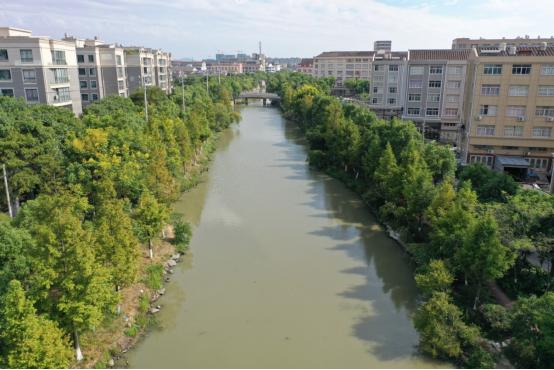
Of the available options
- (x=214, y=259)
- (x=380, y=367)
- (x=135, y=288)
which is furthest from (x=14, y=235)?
(x=380, y=367)

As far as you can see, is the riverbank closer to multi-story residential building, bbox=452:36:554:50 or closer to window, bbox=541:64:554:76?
window, bbox=541:64:554:76

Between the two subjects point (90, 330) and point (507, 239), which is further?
point (507, 239)

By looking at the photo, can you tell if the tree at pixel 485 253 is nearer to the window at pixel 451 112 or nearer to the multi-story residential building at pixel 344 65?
the window at pixel 451 112

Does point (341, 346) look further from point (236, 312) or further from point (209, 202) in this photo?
point (209, 202)

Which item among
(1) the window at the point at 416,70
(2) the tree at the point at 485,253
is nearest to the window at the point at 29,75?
(2) the tree at the point at 485,253

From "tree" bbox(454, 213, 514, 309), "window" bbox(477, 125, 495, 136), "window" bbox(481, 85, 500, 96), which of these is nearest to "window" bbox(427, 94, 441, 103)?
"window" bbox(477, 125, 495, 136)
